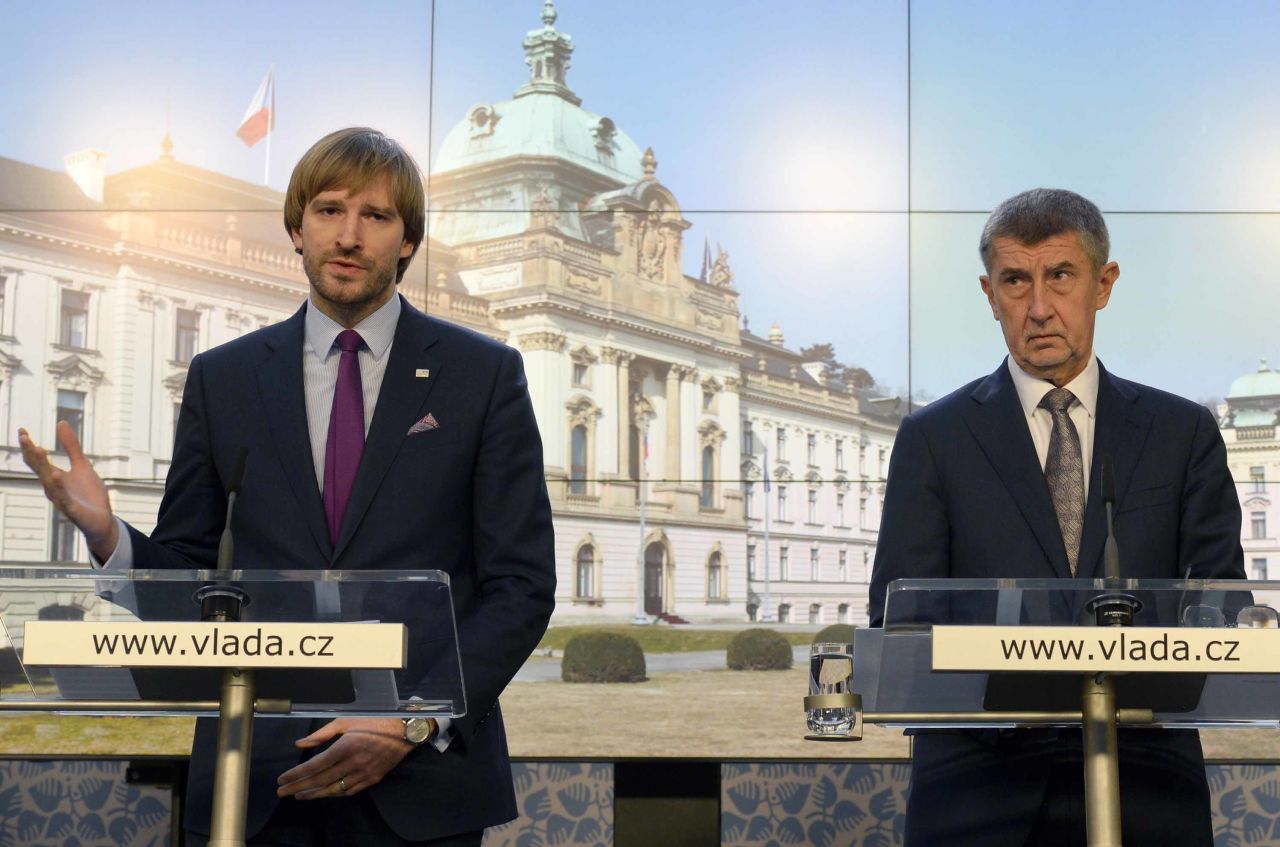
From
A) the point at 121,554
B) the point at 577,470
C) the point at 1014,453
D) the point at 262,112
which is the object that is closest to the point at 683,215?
the point at 577,470

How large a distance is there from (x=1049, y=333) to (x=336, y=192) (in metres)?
0.89

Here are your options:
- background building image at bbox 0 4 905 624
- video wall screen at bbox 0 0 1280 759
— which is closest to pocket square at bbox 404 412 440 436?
video wall screen at bbox 0 0 1280 759

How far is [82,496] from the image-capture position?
140 centimetres

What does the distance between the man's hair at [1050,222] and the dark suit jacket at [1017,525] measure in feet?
0.57

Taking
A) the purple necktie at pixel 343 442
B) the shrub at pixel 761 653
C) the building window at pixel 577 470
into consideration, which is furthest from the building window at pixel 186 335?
the purple necktie at pixel 343 442

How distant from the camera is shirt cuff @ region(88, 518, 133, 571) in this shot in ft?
4.79

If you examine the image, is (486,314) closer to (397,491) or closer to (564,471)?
(564,471)

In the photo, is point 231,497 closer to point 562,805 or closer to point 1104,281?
point 1104,281

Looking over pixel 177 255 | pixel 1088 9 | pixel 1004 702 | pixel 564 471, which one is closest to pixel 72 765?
pixel 564 471

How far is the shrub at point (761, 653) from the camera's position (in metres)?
5.61

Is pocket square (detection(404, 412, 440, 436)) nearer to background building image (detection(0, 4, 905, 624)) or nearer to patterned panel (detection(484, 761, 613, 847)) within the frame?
patterned panel (detection(484, 761, 613, 847))

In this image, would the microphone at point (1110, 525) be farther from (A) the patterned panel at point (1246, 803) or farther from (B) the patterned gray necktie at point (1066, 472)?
(A) the patterned panel at point (1246, 803)

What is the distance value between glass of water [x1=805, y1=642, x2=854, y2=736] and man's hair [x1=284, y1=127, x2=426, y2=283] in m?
0.72

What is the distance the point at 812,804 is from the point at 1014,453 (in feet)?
6.15
